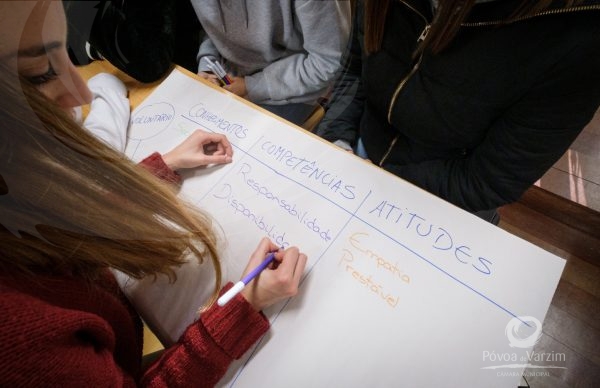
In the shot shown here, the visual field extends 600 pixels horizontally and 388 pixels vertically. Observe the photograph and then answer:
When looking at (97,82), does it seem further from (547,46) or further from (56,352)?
(547,46)

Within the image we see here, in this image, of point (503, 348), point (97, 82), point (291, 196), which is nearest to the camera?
point (503, 348)

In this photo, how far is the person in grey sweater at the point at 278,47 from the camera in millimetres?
465

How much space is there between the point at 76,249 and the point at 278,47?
0.50 m

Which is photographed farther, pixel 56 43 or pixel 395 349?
pixel 395 349

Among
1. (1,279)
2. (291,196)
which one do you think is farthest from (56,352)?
(291,196)

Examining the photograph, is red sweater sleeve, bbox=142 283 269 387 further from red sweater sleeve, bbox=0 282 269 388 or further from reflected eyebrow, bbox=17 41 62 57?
reflected eyebrow, bbox=17 41 62 57

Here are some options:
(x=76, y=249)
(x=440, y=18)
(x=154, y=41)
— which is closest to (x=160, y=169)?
(x=76, y=249)

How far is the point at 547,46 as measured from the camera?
342 mm

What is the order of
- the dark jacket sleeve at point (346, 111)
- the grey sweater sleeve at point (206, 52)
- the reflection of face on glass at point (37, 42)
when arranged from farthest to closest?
the grey sweater sleeve at point (206, 52)
the dark jacket sleeve at point (346, 111)
the reflection of face on glass at point (37, 42)

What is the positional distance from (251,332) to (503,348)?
0.88 feet

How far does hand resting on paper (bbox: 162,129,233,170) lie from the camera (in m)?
0.50

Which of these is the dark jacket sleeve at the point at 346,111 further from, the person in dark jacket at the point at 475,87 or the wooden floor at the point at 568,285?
the wooden floor at the point at 568,285

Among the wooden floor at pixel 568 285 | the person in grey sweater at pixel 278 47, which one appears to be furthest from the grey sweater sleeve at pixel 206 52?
the wooden floor at pixel 568 285

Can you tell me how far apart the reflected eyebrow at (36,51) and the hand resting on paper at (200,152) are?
0.29 meters
